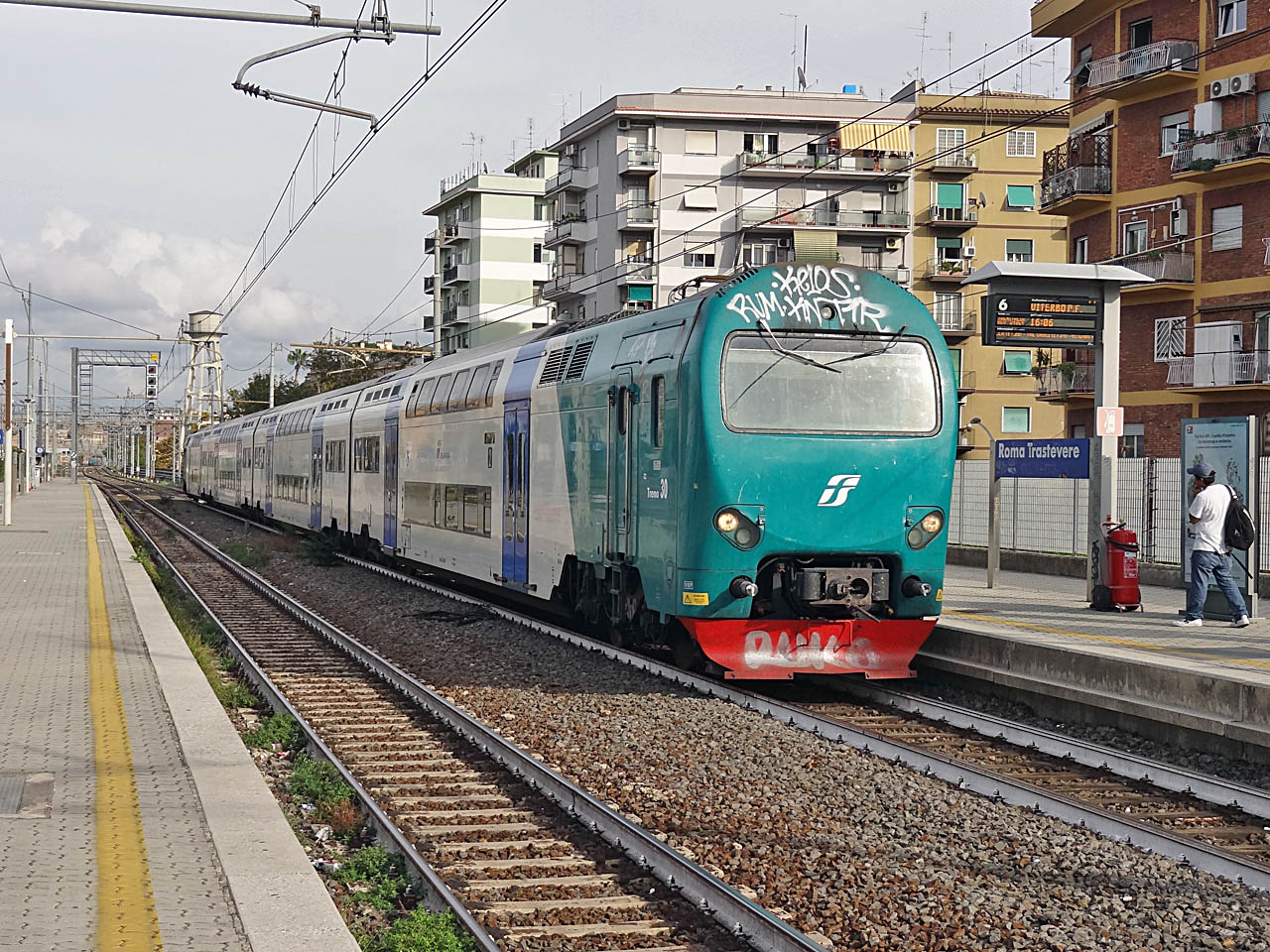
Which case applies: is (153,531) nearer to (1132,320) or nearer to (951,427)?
(1132,320)

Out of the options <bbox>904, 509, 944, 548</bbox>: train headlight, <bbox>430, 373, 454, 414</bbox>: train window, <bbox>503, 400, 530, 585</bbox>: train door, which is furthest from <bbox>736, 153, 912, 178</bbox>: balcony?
<bbox>904, 509, 944, 548</bbox>: train headlight

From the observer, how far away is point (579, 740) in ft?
32.7

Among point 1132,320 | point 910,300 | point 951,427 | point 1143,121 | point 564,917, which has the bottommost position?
point 564,917

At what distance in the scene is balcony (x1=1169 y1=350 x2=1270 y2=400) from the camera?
35.6m

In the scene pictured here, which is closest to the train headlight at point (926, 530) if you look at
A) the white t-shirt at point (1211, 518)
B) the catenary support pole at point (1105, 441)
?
the white t-shirt at point (1211, 518)

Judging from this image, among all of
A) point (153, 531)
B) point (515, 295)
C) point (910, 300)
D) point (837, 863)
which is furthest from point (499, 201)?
point (837, 863)

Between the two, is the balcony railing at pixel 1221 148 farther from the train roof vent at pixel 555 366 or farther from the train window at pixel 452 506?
the train roof vent at pixel 555 366

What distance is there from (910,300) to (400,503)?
12806 mm

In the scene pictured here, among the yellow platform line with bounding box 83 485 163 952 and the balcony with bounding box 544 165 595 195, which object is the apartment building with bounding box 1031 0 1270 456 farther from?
the yellow platform line with bounding box 83 485 163 952

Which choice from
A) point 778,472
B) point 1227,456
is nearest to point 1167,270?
point 1227,456

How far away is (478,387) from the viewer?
18688 mm

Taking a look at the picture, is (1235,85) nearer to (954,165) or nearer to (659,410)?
(659,410)

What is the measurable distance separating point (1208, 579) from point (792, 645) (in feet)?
16.8

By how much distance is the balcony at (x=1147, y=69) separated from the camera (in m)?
37.3
